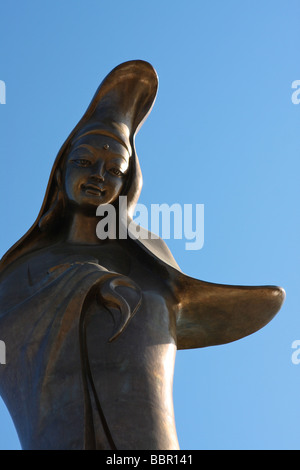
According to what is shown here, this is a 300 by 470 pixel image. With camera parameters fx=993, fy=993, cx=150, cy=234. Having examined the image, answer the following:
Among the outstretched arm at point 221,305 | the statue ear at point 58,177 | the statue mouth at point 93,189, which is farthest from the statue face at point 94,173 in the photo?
the outstretched arm at point 221,305

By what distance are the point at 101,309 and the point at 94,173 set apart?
1.41m

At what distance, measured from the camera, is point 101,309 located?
6.47 m

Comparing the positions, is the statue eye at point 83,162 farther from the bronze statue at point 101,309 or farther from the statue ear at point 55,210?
the statue ear at point 55,210

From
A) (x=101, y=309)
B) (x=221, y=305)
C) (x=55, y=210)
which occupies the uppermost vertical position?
(x=55, y=210)

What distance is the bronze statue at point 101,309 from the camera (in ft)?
19.2

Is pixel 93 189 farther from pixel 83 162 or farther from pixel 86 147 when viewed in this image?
pixel 86 147

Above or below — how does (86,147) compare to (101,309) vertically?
above

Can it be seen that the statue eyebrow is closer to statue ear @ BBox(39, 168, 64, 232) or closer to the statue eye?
the statue eye

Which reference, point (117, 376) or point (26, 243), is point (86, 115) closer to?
point (26, 243)

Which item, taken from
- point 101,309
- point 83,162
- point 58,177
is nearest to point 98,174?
point 83,162

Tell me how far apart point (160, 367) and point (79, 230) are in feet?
5.53

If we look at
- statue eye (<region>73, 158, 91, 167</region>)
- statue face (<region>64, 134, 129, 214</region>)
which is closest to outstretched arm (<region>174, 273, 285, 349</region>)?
statue face (<region>64, 134, 129, 214</region>)

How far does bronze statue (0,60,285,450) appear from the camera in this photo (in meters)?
5.86
